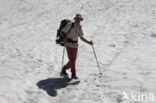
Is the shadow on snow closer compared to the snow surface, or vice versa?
the snow surface

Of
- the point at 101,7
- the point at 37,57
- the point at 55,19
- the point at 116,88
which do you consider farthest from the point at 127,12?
the point at 116,88

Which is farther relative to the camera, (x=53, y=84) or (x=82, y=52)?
(x=82, y=52)

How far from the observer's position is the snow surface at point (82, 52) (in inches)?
345

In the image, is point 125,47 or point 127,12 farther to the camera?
point 127,12

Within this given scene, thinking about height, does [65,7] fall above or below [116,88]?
above

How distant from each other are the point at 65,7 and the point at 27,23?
4.94 meters

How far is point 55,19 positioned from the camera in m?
21.3

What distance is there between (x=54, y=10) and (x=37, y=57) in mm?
11592

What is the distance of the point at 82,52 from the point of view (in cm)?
Answer: 1398

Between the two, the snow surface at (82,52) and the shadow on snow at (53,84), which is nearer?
the snow surface at (82,52)

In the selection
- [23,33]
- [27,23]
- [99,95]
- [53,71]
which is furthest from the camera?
[27,23]

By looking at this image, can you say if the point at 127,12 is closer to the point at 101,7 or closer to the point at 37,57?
the point at 101,7

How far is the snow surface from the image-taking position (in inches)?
345

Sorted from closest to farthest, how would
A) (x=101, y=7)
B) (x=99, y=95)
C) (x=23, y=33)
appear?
(x=99, y=95)
(x=23, y=33)
(x=101, y=7)
